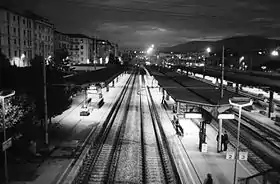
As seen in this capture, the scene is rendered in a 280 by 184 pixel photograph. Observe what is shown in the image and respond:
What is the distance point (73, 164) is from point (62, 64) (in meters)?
49.3

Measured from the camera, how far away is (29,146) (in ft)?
47.9

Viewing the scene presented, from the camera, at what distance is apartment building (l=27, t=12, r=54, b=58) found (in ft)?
202

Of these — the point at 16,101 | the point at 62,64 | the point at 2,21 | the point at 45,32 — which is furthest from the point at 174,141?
the point at 45,32

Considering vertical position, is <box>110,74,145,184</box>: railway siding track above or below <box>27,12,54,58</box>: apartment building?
below

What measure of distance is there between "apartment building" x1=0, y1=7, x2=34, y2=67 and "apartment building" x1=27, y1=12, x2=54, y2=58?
1.71m

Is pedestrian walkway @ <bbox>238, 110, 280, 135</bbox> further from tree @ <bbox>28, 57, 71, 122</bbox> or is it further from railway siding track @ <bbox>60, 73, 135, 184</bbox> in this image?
tree @ <bbox>28, 57, 71, 122</bbox>

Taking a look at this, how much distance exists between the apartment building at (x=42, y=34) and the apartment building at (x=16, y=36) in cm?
171

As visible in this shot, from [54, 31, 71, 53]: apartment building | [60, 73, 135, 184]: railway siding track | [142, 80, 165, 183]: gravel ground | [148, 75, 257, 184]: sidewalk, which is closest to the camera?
[60, 73, 135, 184]: railway siding track

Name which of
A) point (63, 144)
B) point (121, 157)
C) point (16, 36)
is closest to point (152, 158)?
point (121, 157)

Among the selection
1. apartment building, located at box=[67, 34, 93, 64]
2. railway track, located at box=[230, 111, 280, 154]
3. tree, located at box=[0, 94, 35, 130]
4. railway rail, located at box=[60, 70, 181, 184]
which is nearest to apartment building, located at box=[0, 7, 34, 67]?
railway rail, located at box=[60, 70, 181, 184]

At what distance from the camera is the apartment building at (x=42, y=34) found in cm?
6168

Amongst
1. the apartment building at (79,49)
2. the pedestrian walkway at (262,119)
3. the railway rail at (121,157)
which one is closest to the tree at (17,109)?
the railway rail at (121,157)

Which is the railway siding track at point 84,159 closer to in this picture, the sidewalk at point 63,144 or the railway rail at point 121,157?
the railway rail at point 121,157

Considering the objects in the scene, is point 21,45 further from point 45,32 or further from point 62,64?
point 45,32
